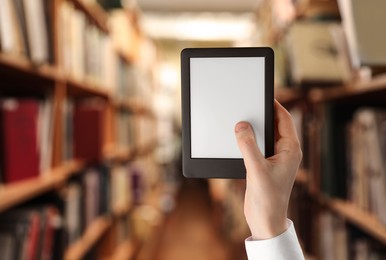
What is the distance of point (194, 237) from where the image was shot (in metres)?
4.50

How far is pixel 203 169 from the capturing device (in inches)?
25.3

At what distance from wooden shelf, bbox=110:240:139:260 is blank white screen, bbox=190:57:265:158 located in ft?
7.95

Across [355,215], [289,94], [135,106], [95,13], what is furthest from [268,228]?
[135,106]

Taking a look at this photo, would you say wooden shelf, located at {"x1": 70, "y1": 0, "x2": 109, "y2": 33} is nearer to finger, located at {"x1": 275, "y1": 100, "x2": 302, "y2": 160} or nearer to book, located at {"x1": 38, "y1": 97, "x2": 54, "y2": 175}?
book, located at {"x1": 38, "y1": 97, "x2": 54, "y2": 175}

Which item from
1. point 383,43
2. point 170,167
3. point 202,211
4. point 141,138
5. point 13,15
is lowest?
point 202,211

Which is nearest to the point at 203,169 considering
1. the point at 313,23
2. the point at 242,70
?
the point at 242,70

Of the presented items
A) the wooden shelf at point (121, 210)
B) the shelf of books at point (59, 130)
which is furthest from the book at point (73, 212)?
the wooden shelf at point (121, 210)

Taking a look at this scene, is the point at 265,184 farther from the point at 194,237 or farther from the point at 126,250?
the point at 194,237

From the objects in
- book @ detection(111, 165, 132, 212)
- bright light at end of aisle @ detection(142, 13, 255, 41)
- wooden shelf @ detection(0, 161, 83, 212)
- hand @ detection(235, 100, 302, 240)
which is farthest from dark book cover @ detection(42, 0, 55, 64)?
bright light at end of aisle @ detection(142, 13, 255, 41)

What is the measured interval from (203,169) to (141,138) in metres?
3.80

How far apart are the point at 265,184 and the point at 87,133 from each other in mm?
1740

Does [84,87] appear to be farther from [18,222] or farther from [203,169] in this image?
[203,169]

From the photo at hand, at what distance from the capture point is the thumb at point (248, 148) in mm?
556

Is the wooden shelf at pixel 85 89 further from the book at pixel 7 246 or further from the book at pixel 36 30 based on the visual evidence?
the book at pixel 7 246
